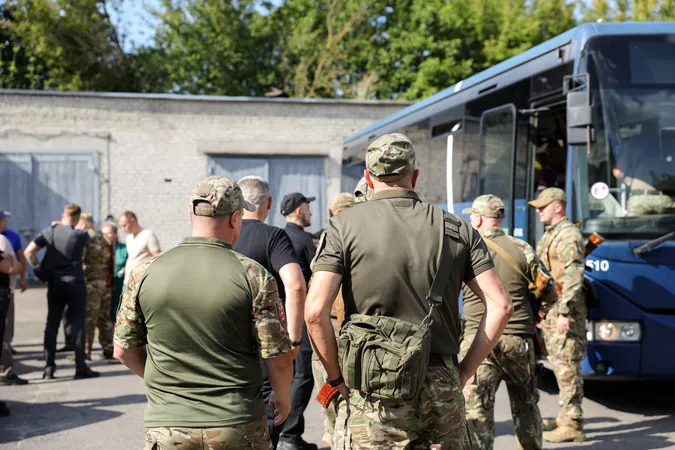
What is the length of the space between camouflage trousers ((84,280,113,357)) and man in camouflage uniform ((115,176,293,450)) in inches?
287

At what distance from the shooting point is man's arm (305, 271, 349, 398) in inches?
130

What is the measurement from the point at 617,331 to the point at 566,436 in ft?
3.63

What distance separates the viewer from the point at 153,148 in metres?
19.2

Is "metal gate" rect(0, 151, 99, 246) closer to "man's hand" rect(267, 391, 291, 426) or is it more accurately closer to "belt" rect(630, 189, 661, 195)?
"belt" rect(630, 189, 661, 195)

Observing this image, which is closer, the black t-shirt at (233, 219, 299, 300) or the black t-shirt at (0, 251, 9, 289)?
the black t-shirt at (233, 219, 299, 300)

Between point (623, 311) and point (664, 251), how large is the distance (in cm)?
59

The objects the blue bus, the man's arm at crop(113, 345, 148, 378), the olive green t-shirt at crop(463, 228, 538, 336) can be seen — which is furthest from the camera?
the blue bus

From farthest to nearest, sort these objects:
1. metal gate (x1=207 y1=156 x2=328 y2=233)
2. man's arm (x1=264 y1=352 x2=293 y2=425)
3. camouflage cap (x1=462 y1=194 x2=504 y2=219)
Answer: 1. metal gate (x1=207 y1=156 x2=328 y2=233)
2. camouflage cap (x1=462 y1=194 x2=504 y2=219)
3. man's arm (x1=264 y1=352 x2=293 y2=425)

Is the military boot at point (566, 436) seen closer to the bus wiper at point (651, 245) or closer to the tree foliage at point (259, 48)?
the bus wiper at point (651, 245)

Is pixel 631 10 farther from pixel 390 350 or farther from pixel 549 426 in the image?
pixel 390 350

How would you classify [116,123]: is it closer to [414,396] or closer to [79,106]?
[79,106]

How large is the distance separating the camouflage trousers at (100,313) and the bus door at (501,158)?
4.86 m

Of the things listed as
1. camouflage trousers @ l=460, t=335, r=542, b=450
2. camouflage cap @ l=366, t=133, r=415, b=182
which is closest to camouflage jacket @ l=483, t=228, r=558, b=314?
camouflage trousers @ l=460, t=335, r=542, b=450

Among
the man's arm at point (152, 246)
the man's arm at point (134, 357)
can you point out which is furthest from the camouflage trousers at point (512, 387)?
the man's arm at point (152, 246)
